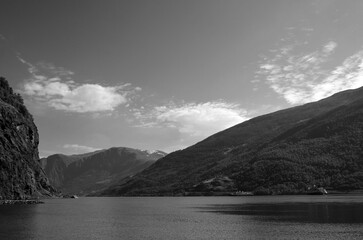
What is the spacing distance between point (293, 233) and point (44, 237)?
56999 mm

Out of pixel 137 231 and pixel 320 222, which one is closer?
pixel 137 231

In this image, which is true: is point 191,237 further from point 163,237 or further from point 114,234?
point 114,234

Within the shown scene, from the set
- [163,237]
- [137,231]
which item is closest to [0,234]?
[137,231]

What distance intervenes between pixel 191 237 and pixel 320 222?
1596 inches

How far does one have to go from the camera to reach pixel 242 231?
91938 mm

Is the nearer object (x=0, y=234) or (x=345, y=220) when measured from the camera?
(x=0, y=234)

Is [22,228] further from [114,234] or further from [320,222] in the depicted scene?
[320,222]

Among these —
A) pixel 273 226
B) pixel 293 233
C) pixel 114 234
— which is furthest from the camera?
pixel 273 226

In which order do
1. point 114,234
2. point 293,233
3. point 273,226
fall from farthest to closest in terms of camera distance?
point 273,226
point 114,234
point 293,233

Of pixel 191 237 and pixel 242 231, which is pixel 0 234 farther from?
pixel 242 231

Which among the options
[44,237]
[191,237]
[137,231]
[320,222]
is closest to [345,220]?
[320,222]

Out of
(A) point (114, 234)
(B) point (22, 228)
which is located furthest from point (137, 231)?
(B) point (22, 228)

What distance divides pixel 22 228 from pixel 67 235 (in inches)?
749

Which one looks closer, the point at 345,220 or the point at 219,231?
the point at 219,231
